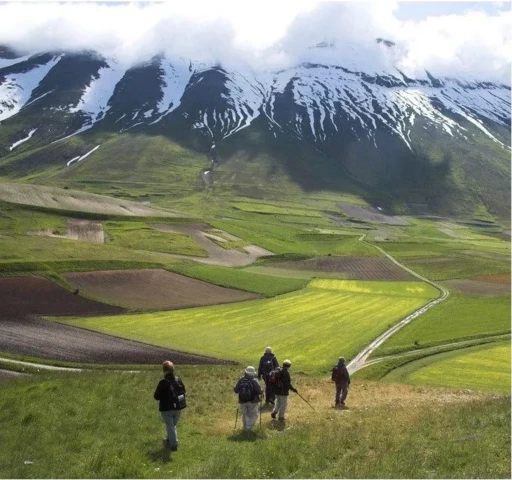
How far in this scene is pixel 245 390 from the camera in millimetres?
24891


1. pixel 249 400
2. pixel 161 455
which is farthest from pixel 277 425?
pixel 161 455

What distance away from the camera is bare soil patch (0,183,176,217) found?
5920 inches

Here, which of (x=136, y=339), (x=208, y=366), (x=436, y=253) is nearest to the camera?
(x=208, y=366)

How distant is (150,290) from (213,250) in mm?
49841

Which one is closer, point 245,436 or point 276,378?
point 245,436

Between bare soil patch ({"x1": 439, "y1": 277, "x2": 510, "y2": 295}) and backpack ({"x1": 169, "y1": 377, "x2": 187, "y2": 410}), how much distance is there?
90.1m

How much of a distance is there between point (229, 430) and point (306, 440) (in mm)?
4488

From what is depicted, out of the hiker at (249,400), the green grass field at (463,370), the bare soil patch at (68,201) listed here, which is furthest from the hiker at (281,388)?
the bare soil patch at (68,201)

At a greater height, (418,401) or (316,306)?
(418,401)

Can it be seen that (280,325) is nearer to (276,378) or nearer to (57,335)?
(57,335)

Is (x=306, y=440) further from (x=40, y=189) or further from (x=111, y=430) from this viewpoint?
(x=40, y=189)

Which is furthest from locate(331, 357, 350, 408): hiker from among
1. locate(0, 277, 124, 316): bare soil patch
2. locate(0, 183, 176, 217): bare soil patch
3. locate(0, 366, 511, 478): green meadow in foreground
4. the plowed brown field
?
→ locate(0, 183, 176, 217): bare soil patch

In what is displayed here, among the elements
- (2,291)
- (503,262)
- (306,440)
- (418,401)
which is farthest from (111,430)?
(503,262)

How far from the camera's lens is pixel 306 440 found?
2227cm
